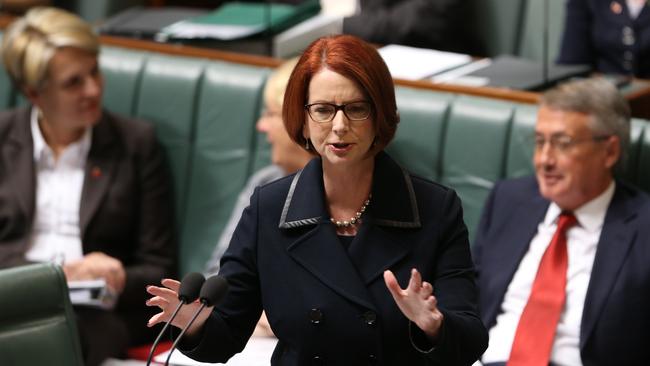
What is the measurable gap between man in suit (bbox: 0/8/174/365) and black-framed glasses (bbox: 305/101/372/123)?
5.82ft

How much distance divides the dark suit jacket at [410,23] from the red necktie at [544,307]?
154 cm

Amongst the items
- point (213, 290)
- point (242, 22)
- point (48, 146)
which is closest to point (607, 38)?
point (242, 22)

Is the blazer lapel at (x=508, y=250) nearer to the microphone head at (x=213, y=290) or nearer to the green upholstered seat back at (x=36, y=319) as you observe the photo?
the green upholstered seat back at (x=36, y=319)

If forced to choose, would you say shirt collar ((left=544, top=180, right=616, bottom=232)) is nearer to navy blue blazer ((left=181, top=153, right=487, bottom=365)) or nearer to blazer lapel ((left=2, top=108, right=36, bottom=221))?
navy blue blazer ((left=181, top=153, right=487, bottom=365))

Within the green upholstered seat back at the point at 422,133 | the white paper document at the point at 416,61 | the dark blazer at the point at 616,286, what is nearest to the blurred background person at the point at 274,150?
the green upholstered seat back at the point at 422,133

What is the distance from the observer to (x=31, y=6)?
5078mm

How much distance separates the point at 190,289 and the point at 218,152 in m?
2.13

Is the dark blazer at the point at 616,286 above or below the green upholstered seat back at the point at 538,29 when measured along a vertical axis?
below

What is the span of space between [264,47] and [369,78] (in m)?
2.35

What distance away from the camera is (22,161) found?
3.87 m

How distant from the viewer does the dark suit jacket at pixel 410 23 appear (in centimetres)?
457

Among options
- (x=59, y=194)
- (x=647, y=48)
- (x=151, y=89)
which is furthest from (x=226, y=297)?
(x=647, y=48)

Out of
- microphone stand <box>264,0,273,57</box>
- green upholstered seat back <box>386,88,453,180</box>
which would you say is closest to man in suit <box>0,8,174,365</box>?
microphone stand <box>264,0,273,57</box>

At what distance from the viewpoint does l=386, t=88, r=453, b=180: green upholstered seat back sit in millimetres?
3615
